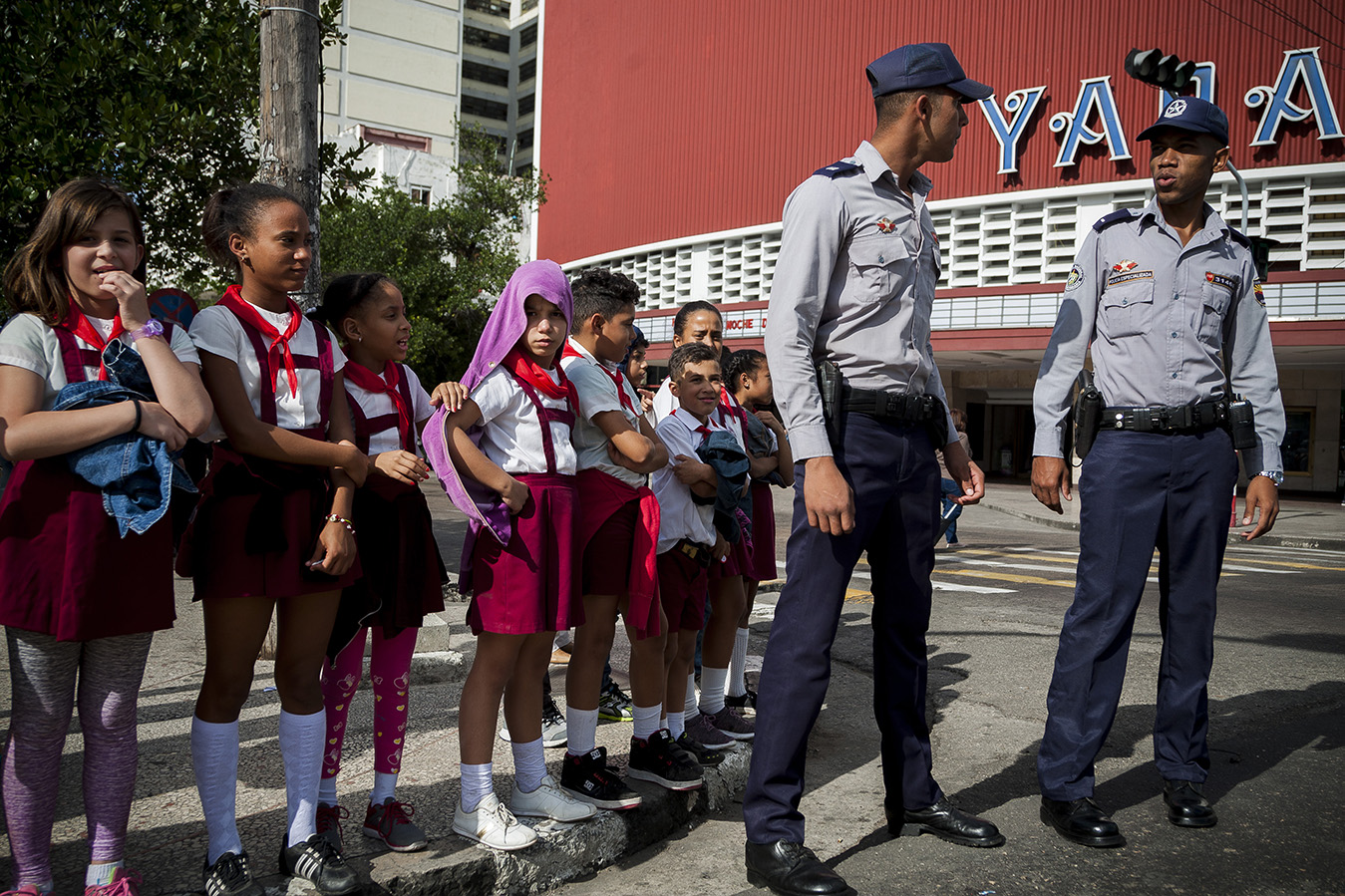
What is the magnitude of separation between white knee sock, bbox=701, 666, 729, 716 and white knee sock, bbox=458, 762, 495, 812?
1505 mm

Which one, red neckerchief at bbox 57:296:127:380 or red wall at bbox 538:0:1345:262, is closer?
red neckerchief at bbox 57:296:127:380

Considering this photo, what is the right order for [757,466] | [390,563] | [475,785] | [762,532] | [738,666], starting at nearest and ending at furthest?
[475,785] → [390,563] → [757,466] → [762,532] → [738,666]

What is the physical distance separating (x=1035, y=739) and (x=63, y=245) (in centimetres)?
411

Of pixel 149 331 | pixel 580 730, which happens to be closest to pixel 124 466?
pixel 149 331

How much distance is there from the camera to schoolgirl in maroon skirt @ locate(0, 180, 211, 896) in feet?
8.16

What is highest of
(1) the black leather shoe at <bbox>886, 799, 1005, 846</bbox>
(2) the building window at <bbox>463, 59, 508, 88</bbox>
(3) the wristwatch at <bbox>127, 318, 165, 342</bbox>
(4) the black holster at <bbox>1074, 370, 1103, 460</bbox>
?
(2) the building window at <bbox>463, 59, 508, 88</bbox>

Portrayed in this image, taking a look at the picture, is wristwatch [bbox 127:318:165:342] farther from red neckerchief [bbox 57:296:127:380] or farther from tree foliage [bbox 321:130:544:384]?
tree foliage [bbox 321:130:544:384]

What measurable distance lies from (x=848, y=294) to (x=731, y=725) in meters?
2.19

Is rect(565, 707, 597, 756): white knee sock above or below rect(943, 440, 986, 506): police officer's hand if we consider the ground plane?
below

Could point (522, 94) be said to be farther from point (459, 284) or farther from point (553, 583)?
point (553, 583)

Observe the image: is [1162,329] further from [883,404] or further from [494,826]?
[494,826]

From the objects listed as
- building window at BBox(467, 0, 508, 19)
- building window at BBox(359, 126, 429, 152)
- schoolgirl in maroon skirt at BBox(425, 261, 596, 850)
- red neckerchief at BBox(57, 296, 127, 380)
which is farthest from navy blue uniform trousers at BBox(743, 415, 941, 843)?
building window at BBox(467, 0, 508, 19)

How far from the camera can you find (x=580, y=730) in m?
3.52

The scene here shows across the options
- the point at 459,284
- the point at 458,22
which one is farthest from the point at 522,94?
the point at 459,284
